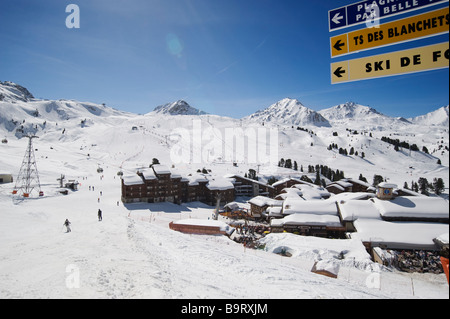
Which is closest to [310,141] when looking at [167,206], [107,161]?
[107,161]

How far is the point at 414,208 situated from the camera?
3347 centimetres

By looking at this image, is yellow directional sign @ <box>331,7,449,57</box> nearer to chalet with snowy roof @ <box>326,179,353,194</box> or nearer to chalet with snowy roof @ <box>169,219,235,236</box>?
chalet with snowy roof @ <box>169,219,235,236</box>

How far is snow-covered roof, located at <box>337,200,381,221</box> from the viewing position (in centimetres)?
3512

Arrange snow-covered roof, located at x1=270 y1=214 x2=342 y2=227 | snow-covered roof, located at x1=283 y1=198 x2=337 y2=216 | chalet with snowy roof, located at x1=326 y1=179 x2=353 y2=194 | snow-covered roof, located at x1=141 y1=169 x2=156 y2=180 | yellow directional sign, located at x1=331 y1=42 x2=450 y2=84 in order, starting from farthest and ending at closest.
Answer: chalet with snowy roof, located at x1=326 y1=179 x2=353 y2=194 → snow-covered roof, located at x1=141 y1=169 x2=156 y2=180 → snow-covered roof, located at x1=283 y1=198 x2=337 y2=216 → snow-covered roof, located at x1=270 y1=214 x2=342 y2=227 → yellow directional sign, located at x1=331 y1=42 x2=450 y2=84

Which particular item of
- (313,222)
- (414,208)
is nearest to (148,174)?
(313,222)

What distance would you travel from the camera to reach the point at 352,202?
38.5m

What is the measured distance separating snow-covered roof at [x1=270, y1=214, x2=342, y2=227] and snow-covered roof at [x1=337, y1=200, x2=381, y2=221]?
1.56m

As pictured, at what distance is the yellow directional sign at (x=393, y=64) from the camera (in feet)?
14.7

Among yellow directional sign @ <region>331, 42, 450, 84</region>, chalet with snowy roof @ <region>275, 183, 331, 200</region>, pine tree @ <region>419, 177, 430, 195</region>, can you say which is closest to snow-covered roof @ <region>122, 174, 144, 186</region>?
chalet with snowy roof @ <region>275, 183, 331, 200</region>

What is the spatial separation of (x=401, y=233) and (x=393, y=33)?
32.3 m

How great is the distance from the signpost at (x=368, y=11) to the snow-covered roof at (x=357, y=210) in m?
35.6

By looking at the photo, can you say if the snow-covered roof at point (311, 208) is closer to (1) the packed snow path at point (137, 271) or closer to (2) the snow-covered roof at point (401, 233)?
(2) the snow-covered roof at point (401, 233)
